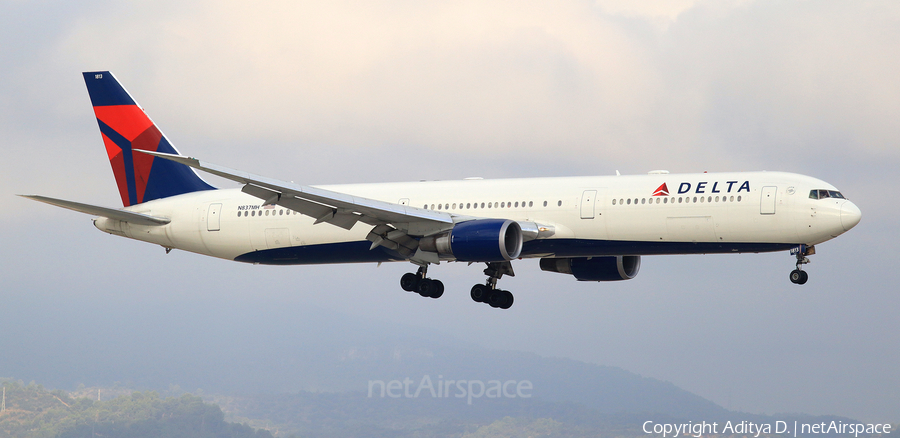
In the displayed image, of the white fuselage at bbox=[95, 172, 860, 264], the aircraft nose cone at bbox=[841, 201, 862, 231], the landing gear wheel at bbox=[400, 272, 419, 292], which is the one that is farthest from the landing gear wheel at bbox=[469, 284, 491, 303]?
the aircraft nose cone at bbox=[841, 201, 862, 231]

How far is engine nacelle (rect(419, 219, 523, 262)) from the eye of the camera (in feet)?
113

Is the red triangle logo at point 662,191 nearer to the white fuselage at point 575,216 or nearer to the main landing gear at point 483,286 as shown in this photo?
the white fuselage at point 575,216

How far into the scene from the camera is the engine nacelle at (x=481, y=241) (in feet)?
113

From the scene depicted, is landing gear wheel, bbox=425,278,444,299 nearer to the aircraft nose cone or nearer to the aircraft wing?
the aircraft wing

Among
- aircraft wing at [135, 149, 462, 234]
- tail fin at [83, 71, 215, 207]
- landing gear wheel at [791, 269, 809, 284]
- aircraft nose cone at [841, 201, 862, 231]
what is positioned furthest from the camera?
tail fin at [83, 71, 215, 207]

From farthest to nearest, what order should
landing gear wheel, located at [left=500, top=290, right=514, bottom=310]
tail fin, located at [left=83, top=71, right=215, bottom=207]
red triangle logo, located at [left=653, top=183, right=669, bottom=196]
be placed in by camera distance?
tail fin, located at [left=83, top=71, right=215, bottom=207] → landing gear wheel, located at [left=500, top=290, right=514, bottom=310] → red triangle logo, located at [left=653, top=183, right=669, bottom=196]

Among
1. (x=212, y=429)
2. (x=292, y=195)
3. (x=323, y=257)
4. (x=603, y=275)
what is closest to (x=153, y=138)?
(x=323, y=257)

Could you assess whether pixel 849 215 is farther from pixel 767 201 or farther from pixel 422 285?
pixel 422 285

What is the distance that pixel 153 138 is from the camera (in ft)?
150

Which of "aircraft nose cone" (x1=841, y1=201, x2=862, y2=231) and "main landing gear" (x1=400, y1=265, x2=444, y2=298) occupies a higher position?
"aircraft nose cone" (x1=841, y1=201, x2=862, y2=231)

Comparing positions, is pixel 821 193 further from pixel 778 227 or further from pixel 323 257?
pixel 323 257

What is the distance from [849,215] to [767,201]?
2.81 m

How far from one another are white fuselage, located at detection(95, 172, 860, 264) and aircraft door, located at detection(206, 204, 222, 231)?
0.05 m

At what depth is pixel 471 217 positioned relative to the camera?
3662 centimetres
